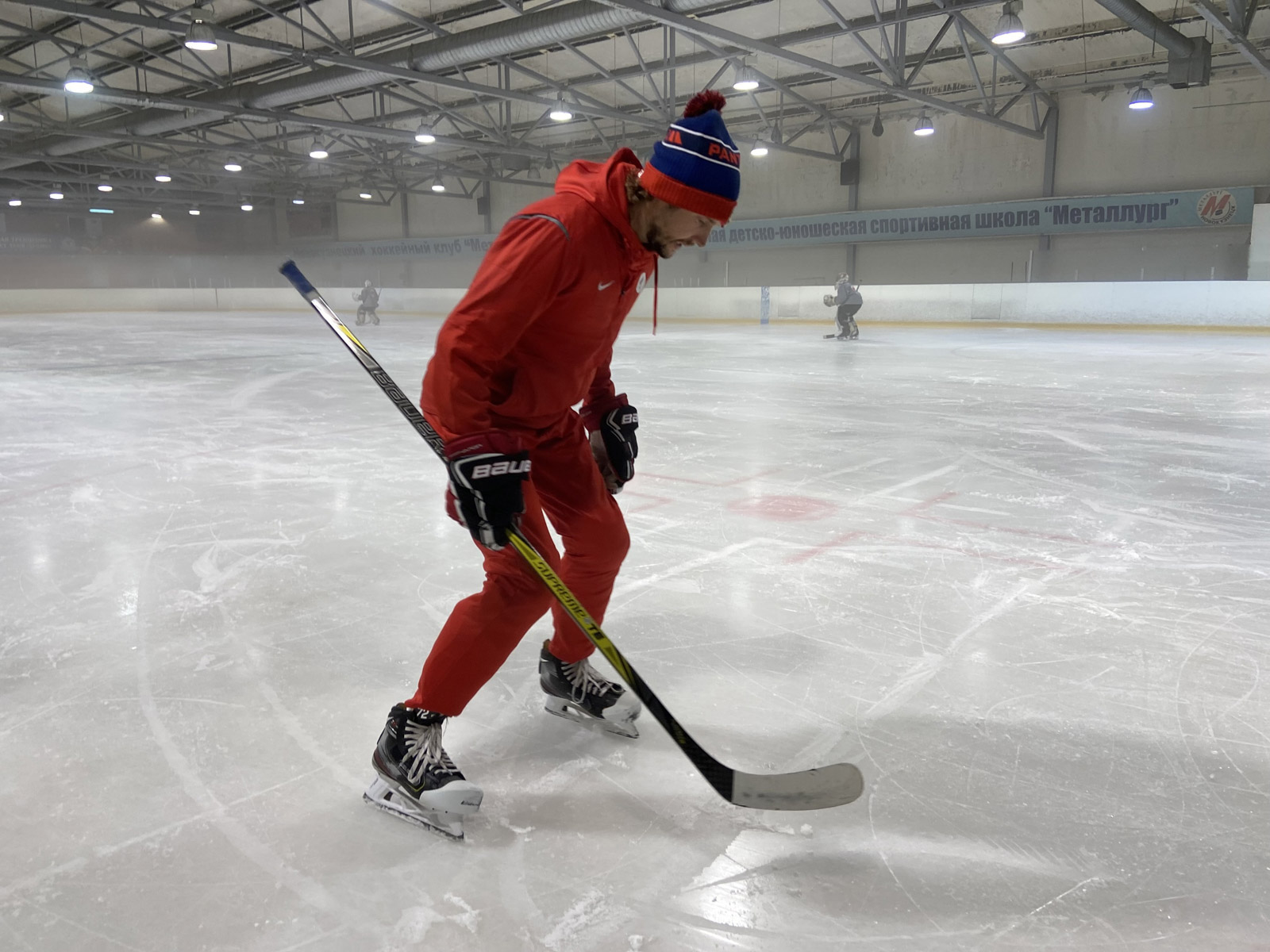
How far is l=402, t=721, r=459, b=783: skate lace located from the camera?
186cm

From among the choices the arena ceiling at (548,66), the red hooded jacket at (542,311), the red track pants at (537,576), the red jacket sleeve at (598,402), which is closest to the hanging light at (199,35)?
the arena ceiling at (548,66)

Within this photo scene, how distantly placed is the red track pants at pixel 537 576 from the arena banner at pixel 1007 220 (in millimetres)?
18670

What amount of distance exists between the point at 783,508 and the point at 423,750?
2735mm

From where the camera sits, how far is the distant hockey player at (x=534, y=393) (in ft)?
5.42

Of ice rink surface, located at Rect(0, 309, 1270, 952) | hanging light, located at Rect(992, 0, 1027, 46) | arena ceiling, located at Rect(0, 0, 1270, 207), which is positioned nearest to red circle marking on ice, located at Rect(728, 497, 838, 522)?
ice rink surface, located at Rect(0, 309, 1270, 952)

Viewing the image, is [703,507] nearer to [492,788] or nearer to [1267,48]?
[492,788]

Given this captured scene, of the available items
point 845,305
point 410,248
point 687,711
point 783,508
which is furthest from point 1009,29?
point 410,248

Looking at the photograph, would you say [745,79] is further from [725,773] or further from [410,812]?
[410,812]

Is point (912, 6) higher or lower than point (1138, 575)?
higher

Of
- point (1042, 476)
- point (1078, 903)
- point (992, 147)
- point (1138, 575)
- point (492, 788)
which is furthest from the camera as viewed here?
point (992, 147)

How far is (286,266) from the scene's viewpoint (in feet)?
7.86

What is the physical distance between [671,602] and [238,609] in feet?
4.74

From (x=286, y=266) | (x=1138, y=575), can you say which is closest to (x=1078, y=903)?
(x=1138, y=575)

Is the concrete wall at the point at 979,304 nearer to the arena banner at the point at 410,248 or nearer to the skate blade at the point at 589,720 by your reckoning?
the arena banner at the point at 410,248
